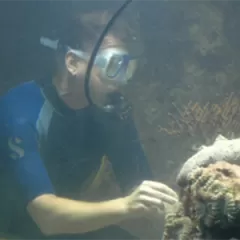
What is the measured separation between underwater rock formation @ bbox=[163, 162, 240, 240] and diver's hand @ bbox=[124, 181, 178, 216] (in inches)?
24.9

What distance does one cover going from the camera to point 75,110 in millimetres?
4035

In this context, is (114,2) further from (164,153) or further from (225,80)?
(164,153)

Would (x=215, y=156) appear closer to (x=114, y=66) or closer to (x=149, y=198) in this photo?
(x=149, y=198)

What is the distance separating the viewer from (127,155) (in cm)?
421

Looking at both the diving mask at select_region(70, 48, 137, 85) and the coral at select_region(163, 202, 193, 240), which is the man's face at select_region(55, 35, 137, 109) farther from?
the coral at select_region(163, 202, 193, 240)

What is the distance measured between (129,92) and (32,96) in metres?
2.63

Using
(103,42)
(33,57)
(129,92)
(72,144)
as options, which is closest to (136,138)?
(72,144)

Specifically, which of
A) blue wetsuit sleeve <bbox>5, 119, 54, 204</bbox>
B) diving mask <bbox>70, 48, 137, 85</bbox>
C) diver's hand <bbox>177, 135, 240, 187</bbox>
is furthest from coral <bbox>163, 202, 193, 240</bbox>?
diving mask <bbox>70, 48, 137, 85</bbox>

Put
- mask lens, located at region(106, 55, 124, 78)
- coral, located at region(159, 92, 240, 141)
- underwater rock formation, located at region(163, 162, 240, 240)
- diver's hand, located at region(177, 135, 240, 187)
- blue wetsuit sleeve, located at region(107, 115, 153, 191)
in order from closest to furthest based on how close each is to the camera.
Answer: underwater rock formation, located at region(163, 162, 240, 240) < diver's hand, located at region(177, 135, 240, 187) < mask lens, located at region(106, 55, 124, 78) < blue wetsuit sleeve, located at region(107, 115, 153, 191) < coral, located at region(159, 92, 240, 141)

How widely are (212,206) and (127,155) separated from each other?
2.72 m

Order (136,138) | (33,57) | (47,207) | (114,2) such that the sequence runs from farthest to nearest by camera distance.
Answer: (33,57) < (114,2) < (136,138) < (47,207)

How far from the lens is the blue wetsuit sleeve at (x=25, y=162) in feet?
11.3

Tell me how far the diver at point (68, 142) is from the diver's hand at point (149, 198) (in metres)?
0.32

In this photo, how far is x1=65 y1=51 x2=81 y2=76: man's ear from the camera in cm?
392
